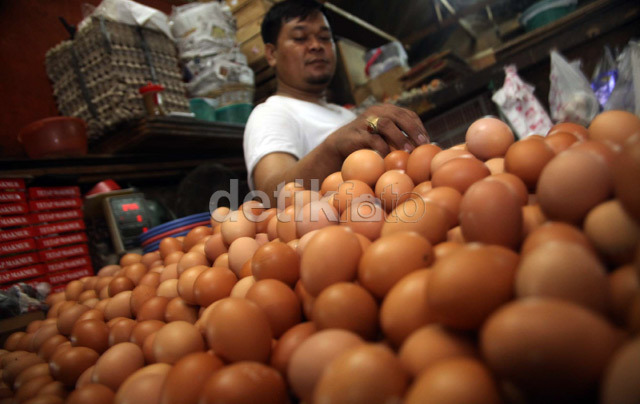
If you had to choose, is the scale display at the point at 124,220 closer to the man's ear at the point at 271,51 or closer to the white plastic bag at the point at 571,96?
the man's ear at the point at 271,51

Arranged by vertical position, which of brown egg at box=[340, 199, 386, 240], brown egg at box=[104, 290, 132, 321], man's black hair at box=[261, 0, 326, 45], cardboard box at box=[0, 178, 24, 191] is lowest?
brown egg at box=[104, 290, 132, 321]

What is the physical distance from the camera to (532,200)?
651 millimetres

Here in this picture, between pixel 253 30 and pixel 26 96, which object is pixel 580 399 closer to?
pixel 26 96

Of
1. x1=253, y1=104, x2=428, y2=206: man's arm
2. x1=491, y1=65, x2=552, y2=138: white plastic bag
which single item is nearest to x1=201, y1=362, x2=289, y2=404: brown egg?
x1=253, y1=104, x2=428, y2=206: man's arm

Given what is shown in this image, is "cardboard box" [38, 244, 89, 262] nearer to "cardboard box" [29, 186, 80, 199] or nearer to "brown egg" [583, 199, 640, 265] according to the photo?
"cardboard box" [29, 186, 80, 199]

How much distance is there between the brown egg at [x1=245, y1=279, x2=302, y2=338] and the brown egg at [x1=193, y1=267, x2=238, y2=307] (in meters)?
0.15

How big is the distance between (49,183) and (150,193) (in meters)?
0.84

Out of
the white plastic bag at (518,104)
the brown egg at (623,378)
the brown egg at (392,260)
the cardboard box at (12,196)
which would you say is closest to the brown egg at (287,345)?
the brown egg at (392,260)

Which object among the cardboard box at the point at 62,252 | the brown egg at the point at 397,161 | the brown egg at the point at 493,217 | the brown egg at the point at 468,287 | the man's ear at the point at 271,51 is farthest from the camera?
the man's ear at the point at 271,51

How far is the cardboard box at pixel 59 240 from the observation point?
1.93 metres

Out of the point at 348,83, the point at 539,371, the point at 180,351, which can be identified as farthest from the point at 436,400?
the point at 348,83

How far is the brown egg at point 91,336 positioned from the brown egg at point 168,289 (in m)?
0.14

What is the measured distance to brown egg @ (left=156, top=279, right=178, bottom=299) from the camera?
0.91m

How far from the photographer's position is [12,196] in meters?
1.84
